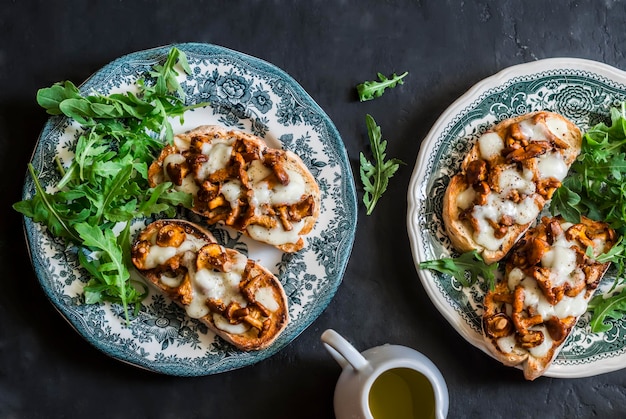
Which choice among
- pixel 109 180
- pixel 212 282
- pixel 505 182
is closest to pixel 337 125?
pixel 505 182

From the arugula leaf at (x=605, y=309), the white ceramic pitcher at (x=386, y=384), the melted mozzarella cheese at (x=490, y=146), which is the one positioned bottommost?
the arugula leaf at (x=605, y=309)

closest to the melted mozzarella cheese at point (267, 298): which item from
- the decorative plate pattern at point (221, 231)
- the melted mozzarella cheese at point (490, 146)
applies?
the decorative plate pattern at point (221, 231)

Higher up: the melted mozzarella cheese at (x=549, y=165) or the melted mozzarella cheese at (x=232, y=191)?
the melted mozzarella cheese at (x=232, y=191)

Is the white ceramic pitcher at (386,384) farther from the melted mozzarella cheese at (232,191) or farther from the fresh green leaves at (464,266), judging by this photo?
the melted mozzarella cheese at (232,191)

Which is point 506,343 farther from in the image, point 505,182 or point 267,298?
point 267,298

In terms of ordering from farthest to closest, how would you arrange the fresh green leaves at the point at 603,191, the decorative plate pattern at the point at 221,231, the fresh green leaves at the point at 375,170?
the fresh green leaves at the point at 375,170 < the fresh green leaves at the point at 603,191 < the decorative plate pattern at the point at 221,231

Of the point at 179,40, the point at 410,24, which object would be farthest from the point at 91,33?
the point at 410,24

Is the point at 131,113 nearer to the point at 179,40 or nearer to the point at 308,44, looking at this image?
the point at 179,40
